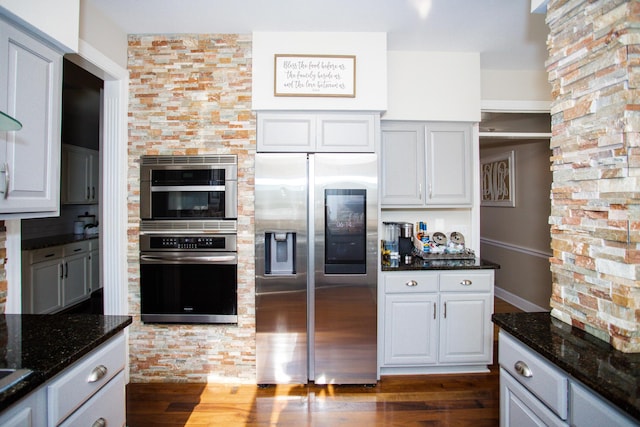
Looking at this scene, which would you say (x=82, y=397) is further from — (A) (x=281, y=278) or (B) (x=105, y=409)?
(A) (x=281, y=278)

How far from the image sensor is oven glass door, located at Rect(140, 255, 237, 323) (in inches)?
97.6

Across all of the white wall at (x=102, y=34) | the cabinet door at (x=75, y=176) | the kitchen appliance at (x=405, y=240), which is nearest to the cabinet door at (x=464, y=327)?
the kitchen appliance at (x=405, y=240)

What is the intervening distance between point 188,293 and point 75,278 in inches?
93.5

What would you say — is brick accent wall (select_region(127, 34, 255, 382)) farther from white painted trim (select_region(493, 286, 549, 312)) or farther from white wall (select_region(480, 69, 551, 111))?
white painted trim (select_region(493, 286, 549, 312))

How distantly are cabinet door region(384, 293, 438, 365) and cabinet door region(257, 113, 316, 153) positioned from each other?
4.76ft

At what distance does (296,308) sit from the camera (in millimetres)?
2396

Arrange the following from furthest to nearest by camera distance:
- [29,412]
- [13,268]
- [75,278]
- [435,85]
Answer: [75,278]
[435,85]
[13,268]
[29,412]

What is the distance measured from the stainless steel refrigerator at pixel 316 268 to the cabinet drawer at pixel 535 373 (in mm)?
1122

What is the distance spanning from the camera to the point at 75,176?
4.17 m

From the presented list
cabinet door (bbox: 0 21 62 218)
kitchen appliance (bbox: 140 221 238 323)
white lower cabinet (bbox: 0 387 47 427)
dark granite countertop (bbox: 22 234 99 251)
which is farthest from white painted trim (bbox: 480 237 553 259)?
dark granite countertop (bbox: 22 234 99 251)

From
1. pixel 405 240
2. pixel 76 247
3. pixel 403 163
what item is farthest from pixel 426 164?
pixel 76 247

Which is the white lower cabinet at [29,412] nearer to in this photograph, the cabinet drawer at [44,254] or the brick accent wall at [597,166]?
the brick accent wall at [597,166]

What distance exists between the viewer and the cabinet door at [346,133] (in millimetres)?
2438

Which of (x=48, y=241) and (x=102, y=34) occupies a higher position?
(x=102, y=34)
